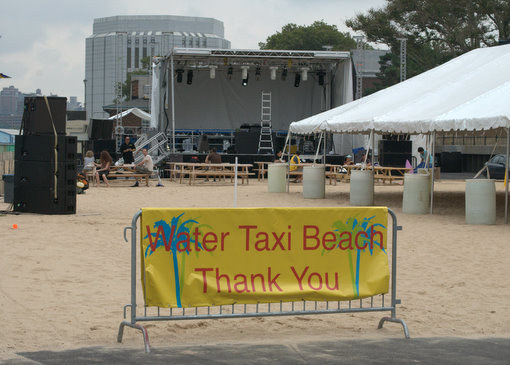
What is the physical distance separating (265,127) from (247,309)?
30.4 meters

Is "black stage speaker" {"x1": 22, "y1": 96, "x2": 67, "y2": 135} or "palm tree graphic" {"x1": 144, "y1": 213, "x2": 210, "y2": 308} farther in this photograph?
"black stage speaker" {"x1": 22, "y1": 96, "x2": 67, "y2": 135}

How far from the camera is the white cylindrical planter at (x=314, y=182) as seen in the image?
2325 cm

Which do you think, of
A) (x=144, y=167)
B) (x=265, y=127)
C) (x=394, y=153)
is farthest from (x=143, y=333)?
(x=265, y=127)

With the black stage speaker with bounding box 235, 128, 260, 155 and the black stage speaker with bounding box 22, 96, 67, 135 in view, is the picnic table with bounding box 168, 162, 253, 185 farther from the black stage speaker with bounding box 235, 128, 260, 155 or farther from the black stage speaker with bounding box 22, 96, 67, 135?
the black stage speaker with bounding box 22, 96, 67, 135

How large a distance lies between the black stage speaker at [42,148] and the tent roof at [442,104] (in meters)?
6.95

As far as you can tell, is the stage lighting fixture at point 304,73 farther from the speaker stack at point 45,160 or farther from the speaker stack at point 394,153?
the speaker stack at point 45,160

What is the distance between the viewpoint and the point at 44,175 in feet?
56.6

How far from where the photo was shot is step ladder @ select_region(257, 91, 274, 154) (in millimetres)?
36688

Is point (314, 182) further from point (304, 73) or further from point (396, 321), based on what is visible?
point (396, 321)

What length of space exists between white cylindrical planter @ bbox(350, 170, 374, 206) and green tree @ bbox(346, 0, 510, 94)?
2628cm

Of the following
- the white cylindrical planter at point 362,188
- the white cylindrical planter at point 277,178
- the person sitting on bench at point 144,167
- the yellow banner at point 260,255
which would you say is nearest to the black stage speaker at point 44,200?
the white cylindrical planter at point 362,188

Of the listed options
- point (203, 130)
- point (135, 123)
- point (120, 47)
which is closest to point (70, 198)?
point (203, 130)

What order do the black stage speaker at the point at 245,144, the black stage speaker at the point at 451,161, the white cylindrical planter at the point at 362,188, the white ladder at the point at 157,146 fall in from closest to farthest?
the white cylindrical planter at the point at 362,188 < the white ladder at the point at 157,146 < the black stage speaker at the point at 245,144 < the black stage speaker at the point at 451,161

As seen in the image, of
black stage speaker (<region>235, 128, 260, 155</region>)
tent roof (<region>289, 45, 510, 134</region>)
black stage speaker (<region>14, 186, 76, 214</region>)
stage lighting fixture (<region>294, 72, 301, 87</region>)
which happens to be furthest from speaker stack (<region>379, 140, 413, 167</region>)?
black stage speaker (<region>14, 186, 76, 214</region>)
